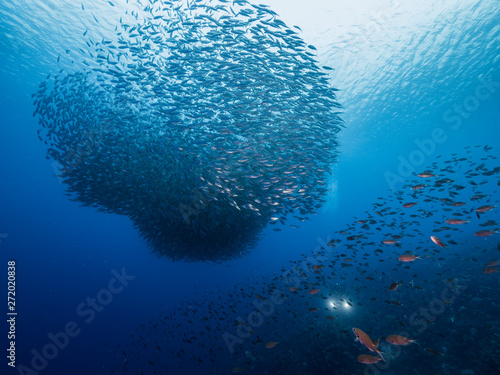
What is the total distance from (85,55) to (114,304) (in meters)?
54.0

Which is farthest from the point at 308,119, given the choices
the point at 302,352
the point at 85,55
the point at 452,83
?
the point at 452,83

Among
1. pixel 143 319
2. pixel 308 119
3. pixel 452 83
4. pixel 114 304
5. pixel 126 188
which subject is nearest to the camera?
pixel 308 119

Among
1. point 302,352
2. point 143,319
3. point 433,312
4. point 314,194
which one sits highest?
point 314,194

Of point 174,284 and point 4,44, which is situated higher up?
point 4,44

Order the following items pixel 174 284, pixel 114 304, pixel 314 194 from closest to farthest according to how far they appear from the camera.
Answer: pixel 314 194 → pixel 114 304 → pixel 174 284

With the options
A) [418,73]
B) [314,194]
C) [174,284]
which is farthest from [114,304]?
[418,73]

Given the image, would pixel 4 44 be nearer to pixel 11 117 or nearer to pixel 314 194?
pixel 11 117

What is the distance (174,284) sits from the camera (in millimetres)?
67812

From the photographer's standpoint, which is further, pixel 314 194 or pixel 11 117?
pixel 11 117

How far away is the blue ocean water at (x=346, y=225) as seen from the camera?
938 cm

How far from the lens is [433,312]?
10.6m

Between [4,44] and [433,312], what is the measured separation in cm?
3138

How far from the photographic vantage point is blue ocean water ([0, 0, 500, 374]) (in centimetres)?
938

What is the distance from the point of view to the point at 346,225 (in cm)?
1214
